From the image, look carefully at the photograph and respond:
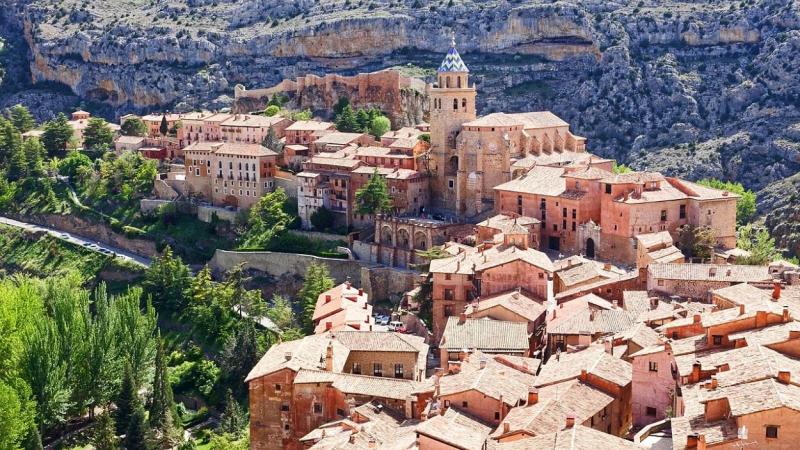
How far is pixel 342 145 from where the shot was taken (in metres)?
84.0

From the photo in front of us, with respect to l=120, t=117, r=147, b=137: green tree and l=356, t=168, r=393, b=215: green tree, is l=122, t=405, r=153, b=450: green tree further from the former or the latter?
l=120, t=117, r=147, b=137: green tree

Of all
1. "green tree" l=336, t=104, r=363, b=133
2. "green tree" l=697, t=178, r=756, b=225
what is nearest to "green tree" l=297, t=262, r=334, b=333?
"green tree" l=336, t=104, r=363, b=133

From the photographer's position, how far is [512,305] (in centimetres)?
5122

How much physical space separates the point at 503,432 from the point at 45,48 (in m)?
117

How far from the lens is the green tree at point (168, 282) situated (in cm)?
7588

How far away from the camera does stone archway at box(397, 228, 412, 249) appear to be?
235 feet

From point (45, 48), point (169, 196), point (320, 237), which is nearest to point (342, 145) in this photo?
point (320, 237)

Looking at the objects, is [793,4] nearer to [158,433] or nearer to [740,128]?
[740,128]

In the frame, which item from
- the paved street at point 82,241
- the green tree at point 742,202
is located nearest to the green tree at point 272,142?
the paved street at point 82,241

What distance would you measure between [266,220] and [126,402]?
89.4 ft

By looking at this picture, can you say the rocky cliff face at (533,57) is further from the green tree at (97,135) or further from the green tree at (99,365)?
the green tree at (99,365)

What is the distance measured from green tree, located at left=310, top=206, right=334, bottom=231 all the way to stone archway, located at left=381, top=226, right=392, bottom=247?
5.63 meters

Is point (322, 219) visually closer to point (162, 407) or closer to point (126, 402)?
point (162, 407)

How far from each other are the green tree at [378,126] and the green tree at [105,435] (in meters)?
42.5
